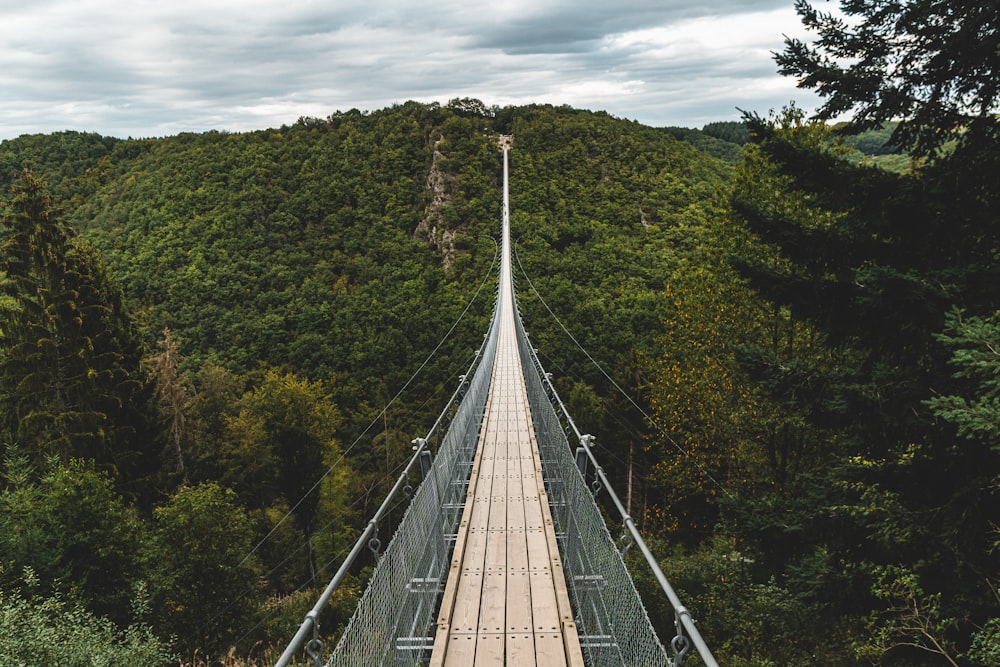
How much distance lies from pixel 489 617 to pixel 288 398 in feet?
75.4

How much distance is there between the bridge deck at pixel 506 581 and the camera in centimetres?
313

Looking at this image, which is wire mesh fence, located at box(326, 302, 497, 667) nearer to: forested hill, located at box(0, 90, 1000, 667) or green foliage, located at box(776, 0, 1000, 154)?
forested hill, located at box(0, 90, 1000, 667)

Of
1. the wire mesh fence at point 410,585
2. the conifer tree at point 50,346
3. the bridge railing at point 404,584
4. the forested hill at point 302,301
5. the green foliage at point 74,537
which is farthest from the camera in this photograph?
the conifer tree at point 50,346

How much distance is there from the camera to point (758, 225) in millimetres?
5355

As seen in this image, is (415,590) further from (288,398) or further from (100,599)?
(288,398)

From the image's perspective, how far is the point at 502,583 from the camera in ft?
12.5

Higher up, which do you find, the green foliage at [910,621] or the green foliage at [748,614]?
the green foliage at [910,621]

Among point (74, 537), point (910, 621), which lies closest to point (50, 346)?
point (74, 537)

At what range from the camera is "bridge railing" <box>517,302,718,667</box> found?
2145 millimetres

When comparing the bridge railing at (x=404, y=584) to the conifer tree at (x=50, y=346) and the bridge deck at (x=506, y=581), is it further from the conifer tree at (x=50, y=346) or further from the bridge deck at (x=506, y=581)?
the conifer tree at (x=50, y=346)

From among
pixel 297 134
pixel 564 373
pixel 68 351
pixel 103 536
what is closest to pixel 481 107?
pixel 297 134

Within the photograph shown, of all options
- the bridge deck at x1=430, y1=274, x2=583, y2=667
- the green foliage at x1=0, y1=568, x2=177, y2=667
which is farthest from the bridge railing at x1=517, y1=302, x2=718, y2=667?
the green foliage at x1=0, y1=568, x2=177, y2=667

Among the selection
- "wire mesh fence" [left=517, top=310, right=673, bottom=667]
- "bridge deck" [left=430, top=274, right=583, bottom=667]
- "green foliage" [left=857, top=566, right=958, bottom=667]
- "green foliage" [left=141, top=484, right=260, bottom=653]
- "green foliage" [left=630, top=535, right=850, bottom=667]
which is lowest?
"green foliage" [left=141, top=484, right=260, bottom=653]

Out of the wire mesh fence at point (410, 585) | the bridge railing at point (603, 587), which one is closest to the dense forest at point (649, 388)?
the bridge railing at point (603, 587)
